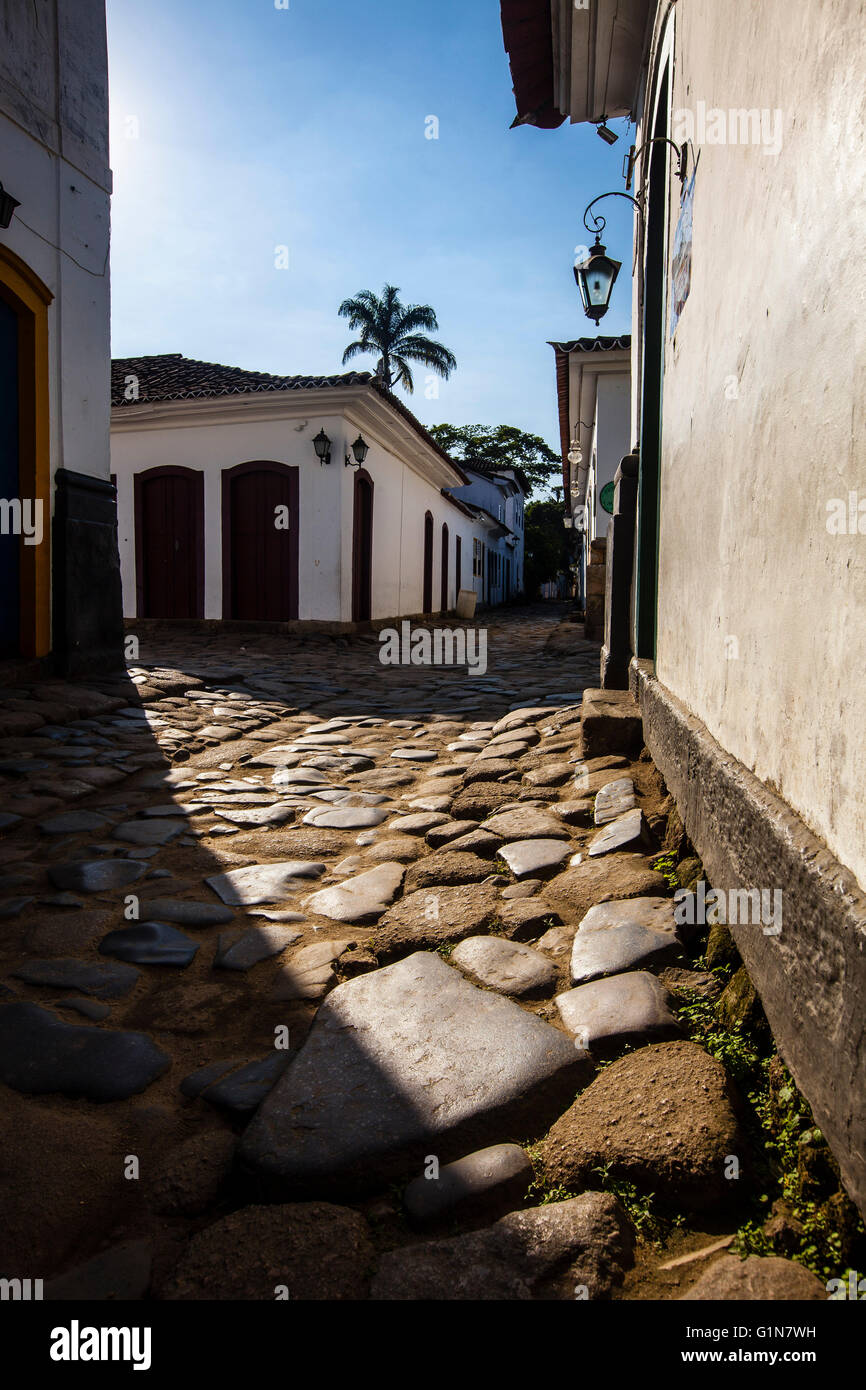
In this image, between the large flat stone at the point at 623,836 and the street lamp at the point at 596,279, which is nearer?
the large flat stone at the point at 623,836

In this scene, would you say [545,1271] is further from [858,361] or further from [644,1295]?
[858,361]

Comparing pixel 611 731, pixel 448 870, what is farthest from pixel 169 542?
pixel 448 870

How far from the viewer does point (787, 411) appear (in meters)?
1.68

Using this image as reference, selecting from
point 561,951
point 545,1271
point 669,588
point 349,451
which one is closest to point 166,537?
point 349,451

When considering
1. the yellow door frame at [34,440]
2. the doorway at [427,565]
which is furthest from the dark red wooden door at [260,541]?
the yellow door frame at [34,440]

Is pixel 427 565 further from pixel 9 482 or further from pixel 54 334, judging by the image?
pixel 9 482

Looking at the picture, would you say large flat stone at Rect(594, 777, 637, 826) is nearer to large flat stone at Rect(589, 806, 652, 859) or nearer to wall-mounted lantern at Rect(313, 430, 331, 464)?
large flat stone at Rect(589, 806, 652, 859)

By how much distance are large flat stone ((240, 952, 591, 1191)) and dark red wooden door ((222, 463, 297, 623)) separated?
1198 centimetres

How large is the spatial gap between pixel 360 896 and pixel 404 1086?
113cm

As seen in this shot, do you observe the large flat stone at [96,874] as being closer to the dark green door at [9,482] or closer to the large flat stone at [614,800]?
the large flat stone at [614,800]

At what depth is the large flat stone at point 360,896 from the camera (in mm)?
2695

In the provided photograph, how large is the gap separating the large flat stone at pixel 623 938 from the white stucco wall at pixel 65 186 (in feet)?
19.9

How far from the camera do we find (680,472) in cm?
355

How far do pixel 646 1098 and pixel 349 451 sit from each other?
12.8 m
